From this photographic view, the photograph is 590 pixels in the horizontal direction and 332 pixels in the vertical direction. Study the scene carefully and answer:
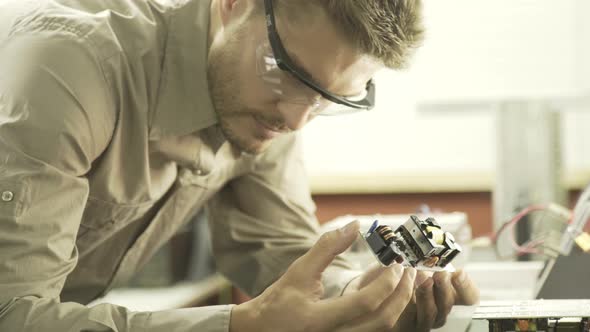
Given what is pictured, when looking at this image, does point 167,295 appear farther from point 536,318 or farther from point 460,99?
point 536,318

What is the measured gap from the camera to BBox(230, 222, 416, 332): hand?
95 cm

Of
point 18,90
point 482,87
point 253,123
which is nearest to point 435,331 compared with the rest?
point 253,123

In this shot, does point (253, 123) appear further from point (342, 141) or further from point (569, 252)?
→ point (342, 141)

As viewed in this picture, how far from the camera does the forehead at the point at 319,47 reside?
47.1 inches

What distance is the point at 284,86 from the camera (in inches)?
48.4

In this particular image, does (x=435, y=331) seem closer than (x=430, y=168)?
Yes

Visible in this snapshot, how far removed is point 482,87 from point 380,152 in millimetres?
488

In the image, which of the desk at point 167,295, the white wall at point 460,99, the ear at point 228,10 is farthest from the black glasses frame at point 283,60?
the white wall at point 460,99

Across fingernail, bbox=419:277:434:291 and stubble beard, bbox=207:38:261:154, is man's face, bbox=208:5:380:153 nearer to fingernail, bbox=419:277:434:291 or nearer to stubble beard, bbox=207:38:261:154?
stubble beard, bbox=207:38:261:154

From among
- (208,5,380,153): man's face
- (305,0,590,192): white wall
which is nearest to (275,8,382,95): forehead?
(208,5,380,153): man's face

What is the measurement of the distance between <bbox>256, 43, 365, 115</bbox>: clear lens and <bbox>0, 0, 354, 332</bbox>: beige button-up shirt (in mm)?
149

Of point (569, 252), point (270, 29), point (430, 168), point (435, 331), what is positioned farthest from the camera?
point (430, 168)

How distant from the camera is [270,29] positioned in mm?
1219

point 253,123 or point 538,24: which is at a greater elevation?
point 253,123
